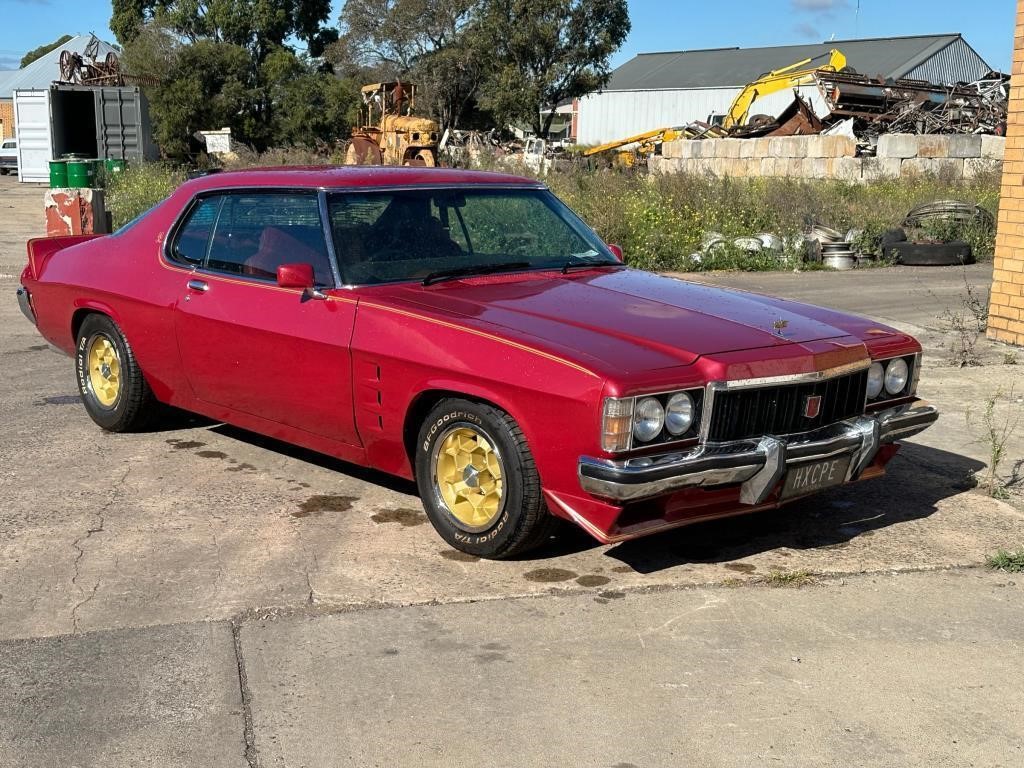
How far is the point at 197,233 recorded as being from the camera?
619 centimetres

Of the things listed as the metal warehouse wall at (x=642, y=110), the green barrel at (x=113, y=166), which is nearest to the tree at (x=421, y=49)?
the metal warehouse wall at (x=642, y=110)

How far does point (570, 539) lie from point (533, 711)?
1610 mm

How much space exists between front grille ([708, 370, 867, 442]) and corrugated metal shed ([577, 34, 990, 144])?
6336cm

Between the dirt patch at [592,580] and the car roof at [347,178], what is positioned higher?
the car roof at [347,178]

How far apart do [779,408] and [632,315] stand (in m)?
0.72

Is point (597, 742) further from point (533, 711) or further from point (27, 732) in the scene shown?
point (27, 732)

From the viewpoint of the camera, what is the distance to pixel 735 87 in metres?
71.2

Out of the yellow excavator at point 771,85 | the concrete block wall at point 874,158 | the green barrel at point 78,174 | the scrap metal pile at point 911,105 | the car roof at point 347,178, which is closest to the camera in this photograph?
the car roof at point 347,178

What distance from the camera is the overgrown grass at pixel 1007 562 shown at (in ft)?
15.9

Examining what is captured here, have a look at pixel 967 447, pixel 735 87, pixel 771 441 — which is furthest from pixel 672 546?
pixel 735 87

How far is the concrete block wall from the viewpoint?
24.0 meters

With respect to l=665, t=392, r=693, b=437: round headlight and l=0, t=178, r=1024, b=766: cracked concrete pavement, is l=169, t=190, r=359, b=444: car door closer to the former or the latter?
l=0, t=178, r=1024, b=766: cracked concrete pavement

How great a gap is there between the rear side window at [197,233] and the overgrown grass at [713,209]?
31.7 ft

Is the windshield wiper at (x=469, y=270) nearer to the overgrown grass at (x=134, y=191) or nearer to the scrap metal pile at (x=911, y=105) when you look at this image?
the overgrown grass at (x=134, y=191)
